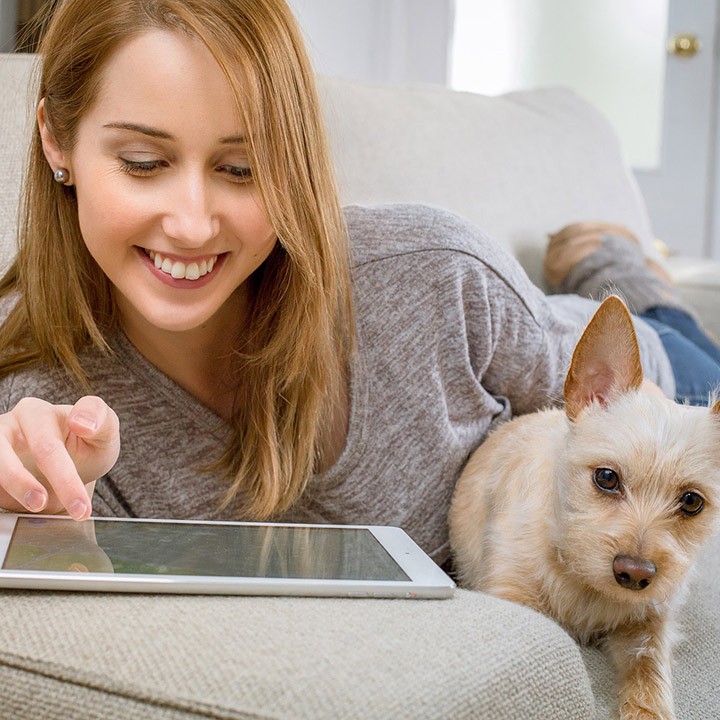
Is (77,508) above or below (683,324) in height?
above

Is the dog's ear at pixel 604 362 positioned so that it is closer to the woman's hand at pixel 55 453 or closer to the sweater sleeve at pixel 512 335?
the sweater sleeve at pixel 512 335

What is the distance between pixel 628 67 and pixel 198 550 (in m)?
4.30

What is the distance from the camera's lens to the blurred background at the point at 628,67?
14.0 feet

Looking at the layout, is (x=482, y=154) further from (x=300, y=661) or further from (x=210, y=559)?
(x=300, y=661)

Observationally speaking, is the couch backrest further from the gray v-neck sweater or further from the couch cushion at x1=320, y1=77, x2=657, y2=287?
the gray v-neck sweater

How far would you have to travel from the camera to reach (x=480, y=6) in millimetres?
4336

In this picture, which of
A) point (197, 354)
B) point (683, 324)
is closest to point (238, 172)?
point (197, 354)

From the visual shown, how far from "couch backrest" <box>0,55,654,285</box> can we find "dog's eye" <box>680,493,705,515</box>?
3.40 feet

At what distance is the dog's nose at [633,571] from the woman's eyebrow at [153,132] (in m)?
0.65

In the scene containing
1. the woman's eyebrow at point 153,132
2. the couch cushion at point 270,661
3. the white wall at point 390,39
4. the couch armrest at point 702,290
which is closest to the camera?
the couch cushion at point 270,661

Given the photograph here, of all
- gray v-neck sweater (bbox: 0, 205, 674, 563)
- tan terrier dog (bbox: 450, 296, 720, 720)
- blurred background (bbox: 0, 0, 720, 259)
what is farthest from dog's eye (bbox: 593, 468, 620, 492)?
blurred background (bbox: 0, 0, 720, 259)

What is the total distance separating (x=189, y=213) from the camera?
41.9 inches

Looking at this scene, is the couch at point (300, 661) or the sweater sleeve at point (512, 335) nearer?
the couch at point (300, 661)

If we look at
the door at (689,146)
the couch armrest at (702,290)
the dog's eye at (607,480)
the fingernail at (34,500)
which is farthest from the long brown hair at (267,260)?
the door at (689,146)
